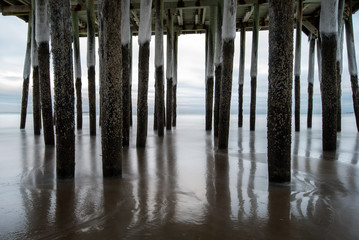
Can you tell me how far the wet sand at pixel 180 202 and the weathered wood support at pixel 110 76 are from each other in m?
0.46

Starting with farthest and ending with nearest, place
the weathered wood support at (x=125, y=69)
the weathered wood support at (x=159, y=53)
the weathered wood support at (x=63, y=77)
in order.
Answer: the weathered wood support at (x=159, y=53), the weathered wood support at (x=125, y=69), the weathered wood support at (x=63, y=77)

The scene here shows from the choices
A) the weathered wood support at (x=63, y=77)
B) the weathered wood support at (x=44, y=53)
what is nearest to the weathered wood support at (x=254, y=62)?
the weathered wood support at (x=44, y=53)

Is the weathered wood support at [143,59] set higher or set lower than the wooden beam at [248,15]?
lower

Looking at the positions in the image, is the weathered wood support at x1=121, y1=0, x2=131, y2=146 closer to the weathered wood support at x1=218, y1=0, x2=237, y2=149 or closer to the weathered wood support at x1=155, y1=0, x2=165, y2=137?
the weathered wood support at x1=155, y1=0, x2=165, y2=137

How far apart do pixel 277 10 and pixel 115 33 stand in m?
Answer: 1.95

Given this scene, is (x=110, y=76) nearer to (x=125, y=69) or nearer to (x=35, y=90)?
(x=125, y=69)

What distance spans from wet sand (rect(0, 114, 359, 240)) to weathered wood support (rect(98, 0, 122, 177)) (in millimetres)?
465

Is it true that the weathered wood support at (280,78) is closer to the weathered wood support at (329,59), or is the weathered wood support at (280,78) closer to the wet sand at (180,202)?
Answer: the wet sand at (180,202)

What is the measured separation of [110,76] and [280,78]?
2.05m

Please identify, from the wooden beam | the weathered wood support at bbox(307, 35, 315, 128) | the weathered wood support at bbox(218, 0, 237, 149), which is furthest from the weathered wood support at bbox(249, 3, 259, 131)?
the weathered wood support at bbox(218, 0, 237, 149)

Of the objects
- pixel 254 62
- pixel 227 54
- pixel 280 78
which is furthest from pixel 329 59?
pixel 254 62

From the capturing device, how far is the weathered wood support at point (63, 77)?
9.83ft

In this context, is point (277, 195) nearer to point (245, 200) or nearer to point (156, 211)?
point (245, 200)

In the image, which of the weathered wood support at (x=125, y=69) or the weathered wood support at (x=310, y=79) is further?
the weathered wood support at (x=310, y=79)
